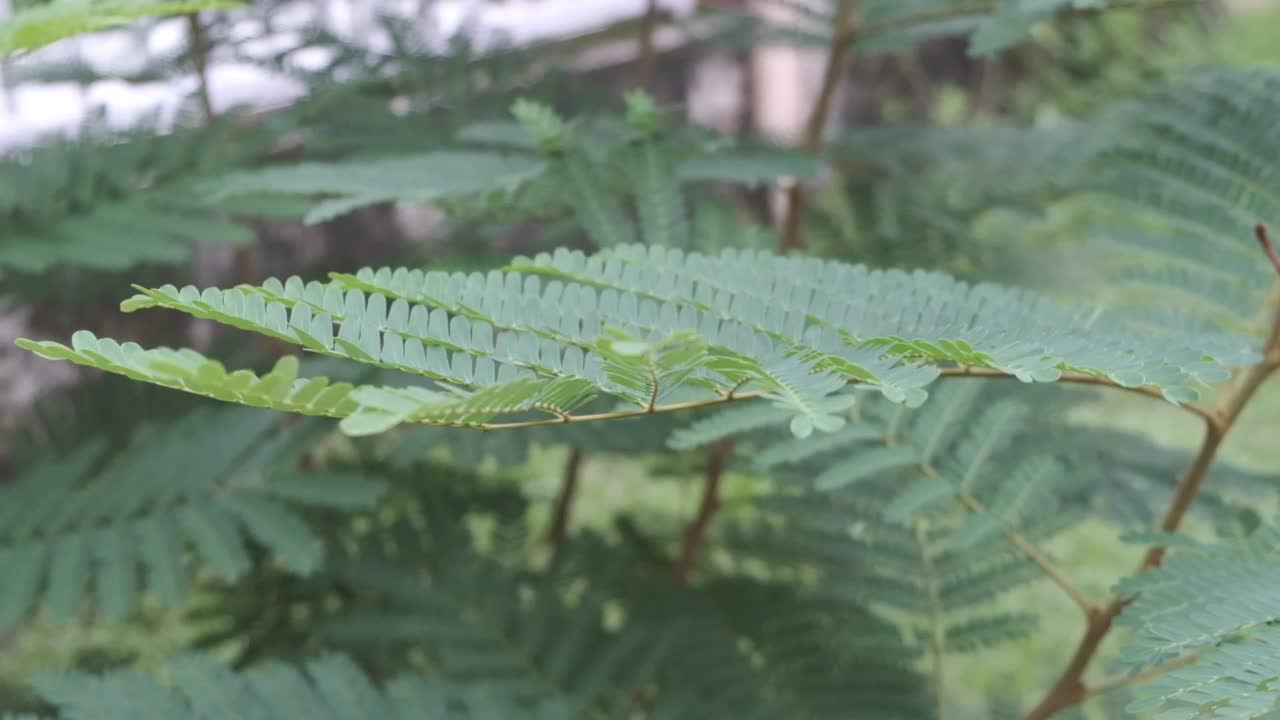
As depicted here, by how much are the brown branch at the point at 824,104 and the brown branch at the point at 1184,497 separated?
0.47 metres

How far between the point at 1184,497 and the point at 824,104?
0.58 m

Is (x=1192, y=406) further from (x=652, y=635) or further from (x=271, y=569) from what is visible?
(x=271, y=569)

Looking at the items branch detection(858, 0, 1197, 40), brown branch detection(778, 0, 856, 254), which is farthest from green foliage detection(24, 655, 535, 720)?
branch detection(858, 0, 1197, 40)

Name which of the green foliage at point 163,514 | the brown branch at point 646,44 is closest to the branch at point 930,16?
the brown branch at point 646,44

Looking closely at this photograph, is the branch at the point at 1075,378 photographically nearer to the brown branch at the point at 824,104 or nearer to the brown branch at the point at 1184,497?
the brown branch at the point at 1184,497

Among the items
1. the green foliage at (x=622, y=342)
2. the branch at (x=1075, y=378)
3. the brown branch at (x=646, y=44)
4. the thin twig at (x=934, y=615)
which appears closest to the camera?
the green foliage at (x=622, y=342)

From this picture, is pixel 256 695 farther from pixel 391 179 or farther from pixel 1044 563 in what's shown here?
pixel 1044 563

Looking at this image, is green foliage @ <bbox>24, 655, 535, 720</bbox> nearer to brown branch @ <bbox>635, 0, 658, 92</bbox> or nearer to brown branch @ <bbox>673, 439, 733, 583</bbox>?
brown branch @ <bbox>673, 439, 733, 583</bbox>

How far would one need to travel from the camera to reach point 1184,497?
2.45 ft

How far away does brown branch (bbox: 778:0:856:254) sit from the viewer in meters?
1.14

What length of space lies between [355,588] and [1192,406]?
2.96 feet

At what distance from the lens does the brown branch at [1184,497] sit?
2.30 feet

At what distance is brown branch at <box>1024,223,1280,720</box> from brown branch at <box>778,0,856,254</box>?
1.56 ft

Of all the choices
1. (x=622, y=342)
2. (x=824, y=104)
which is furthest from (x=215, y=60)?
(x=622, y=342)
